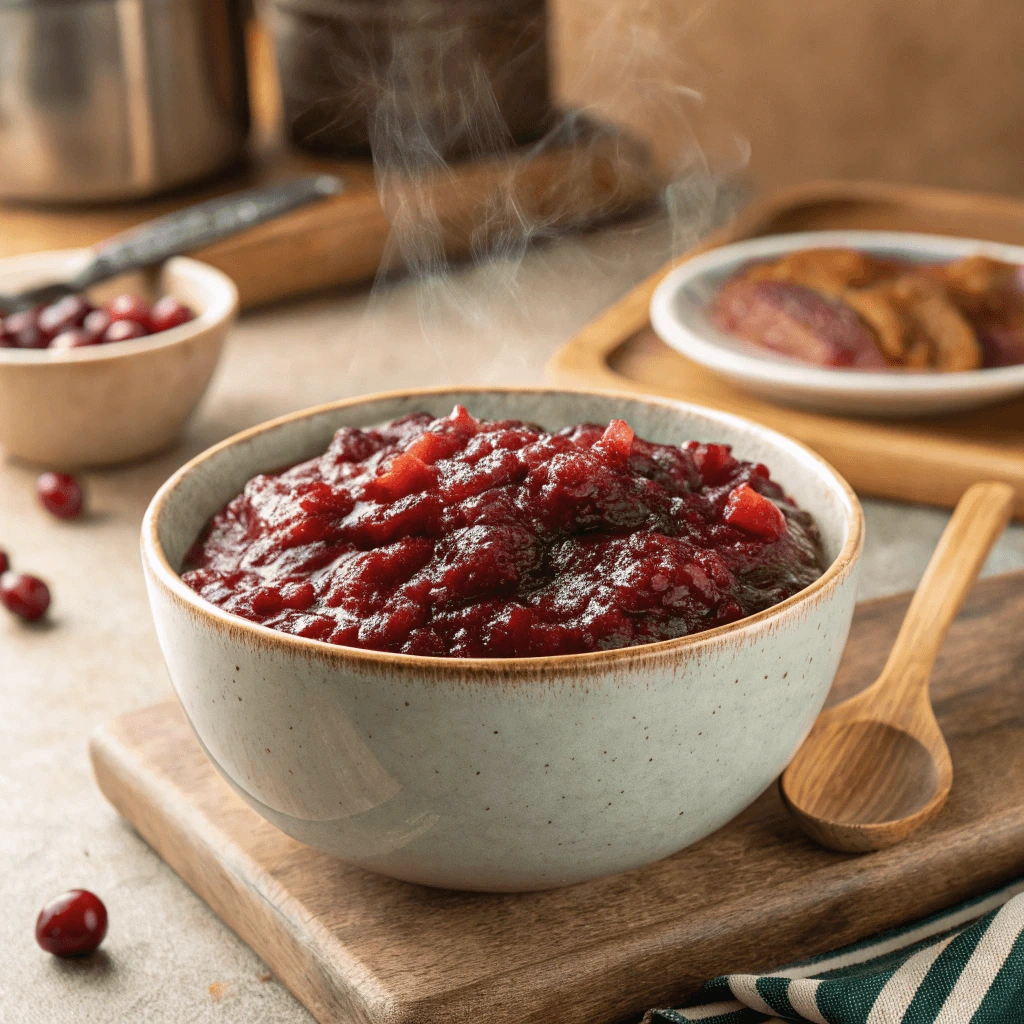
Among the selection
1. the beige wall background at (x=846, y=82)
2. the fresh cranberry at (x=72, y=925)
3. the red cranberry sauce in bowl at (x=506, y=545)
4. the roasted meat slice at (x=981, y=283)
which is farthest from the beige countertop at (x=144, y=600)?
the beige wall background at (x=846, y=82)

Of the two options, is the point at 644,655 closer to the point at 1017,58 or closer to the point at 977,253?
the point at 977,253

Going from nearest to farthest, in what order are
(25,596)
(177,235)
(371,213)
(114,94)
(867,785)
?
(867,785) < (25,596) < (177,235) < (114,94) < (371,213)

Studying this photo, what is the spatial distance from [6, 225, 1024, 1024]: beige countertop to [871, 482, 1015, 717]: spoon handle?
0.32 m

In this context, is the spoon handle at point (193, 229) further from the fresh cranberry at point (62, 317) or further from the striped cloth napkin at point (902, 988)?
the striped cloth napkin at point (902, 988)

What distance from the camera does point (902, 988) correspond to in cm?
95

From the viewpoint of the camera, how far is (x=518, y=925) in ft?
3.27

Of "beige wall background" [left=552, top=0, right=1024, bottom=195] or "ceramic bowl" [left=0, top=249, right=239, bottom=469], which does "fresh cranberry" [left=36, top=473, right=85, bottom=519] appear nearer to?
"ceramic bowl" [left=0, top=249, right=239, bottom=469]

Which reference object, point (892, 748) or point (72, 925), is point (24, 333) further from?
point (892, 748)

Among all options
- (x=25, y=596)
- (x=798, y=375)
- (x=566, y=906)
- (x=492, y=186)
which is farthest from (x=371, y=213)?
(x=566, y=906)

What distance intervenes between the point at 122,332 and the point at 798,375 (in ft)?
3.41

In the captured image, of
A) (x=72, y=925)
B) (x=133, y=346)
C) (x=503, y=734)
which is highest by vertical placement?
(x=503, y=734)

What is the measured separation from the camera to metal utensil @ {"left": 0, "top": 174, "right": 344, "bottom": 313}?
2.21m

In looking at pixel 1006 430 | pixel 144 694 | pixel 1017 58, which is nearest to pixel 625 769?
pixel 144 694

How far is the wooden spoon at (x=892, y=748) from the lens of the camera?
1087 mm
